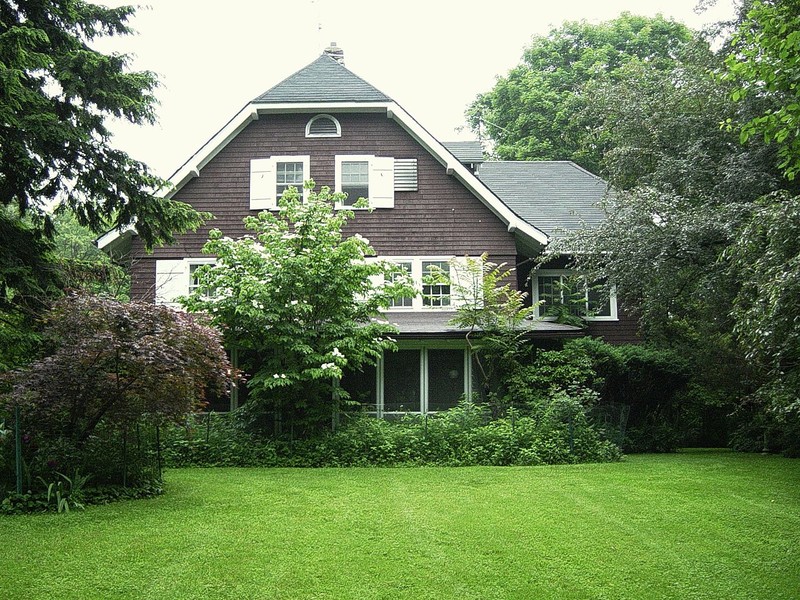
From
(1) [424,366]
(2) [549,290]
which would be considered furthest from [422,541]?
(2) [549,290]

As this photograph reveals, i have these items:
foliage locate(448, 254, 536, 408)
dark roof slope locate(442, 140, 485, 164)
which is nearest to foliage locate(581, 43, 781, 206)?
dark roof slope locate(442, 140, 485, 164)

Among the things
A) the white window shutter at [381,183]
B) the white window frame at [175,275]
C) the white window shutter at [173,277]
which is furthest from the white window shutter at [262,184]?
the white window shutter at [381,183]

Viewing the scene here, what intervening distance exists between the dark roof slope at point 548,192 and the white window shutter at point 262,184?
611 centimetres

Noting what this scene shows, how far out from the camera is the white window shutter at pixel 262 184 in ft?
67.7

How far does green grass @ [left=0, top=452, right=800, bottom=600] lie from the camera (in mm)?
6980

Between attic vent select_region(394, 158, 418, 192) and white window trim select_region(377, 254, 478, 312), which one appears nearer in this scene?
white window trim select_region(377, 254, 478, 312)

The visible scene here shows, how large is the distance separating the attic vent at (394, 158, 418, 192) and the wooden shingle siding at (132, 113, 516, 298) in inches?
4.5

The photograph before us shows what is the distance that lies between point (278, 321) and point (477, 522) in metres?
7.23

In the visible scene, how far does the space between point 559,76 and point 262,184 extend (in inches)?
887

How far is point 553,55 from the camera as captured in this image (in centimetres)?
4012

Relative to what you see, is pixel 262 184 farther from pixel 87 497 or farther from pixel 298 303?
pixel 87 497

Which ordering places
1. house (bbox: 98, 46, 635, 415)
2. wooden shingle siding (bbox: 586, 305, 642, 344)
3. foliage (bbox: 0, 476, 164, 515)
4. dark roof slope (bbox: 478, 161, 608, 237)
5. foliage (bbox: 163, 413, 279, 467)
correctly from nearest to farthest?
foliage (bbox: 0, 476, 164, 515) → foliage (bbox: 163, 413, 279, 467) → house (bbox: 98, 46, 635, 415) → wooden shingle siding (bbox: 586, 305, 642, 344) → dark roof slope (bbox: 478, 161, 608, 237)

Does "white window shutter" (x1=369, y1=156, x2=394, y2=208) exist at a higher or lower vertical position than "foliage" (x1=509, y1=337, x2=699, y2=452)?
higher

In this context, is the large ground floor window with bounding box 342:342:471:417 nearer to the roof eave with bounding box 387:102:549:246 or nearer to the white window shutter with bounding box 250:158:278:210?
the roof eave with bounding box 387:102:549:246
